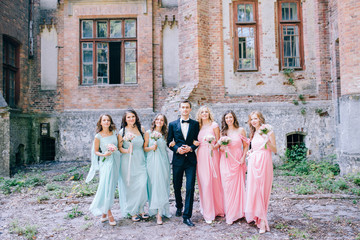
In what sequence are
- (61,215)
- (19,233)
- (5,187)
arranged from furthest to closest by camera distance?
(5,187) → (61,215) → (19,233)

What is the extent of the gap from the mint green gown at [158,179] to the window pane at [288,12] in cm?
766

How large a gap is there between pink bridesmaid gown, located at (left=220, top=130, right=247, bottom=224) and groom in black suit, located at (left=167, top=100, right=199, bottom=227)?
527mm

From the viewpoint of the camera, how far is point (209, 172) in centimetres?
462

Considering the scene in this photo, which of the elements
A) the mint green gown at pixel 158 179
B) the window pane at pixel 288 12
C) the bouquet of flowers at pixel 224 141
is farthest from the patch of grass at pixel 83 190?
the window pane at pixel 288 12

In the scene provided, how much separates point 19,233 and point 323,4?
35.3 feet

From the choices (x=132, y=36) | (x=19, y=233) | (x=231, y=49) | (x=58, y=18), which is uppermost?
(x=58, y=18)

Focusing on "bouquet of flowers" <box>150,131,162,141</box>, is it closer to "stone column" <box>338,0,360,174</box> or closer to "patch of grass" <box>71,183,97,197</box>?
"patch of grass" <box>71,183,97,197</box>

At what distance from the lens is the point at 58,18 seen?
11.1 metres

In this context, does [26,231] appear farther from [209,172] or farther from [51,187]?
[209,172]

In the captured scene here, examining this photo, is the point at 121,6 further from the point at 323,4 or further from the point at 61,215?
the point at 61,215

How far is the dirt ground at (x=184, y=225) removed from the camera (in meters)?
4.14

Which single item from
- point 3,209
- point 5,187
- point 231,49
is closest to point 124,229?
point 3,209

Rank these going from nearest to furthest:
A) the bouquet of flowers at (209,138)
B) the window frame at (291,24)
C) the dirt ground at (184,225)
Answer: the dirt ground at (184,225) < the bouquet of flowers at (209,138) < the window frame at (291,24)

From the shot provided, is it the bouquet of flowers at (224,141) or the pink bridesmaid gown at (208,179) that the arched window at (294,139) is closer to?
the pink bridesmaid gown at (208,179)
